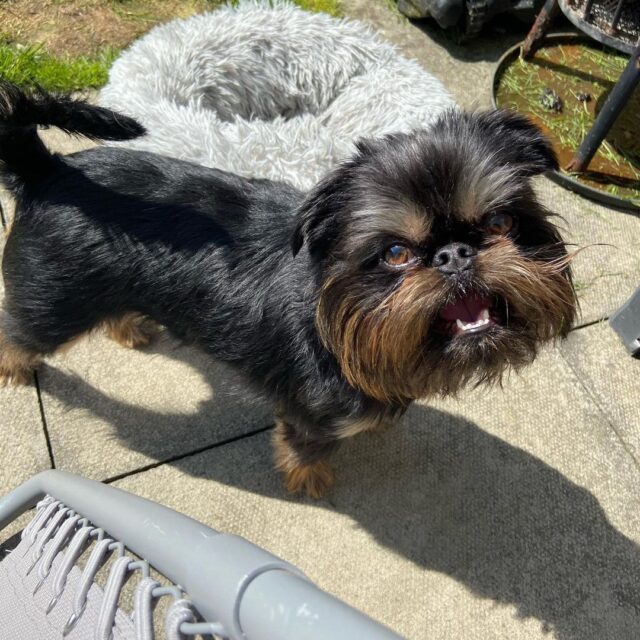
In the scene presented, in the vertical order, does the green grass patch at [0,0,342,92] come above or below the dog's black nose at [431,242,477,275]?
below

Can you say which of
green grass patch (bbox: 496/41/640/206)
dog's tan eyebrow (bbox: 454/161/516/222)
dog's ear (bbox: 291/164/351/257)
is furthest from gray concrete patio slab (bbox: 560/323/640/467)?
dog's ear (bbox: 291/164/351/257)

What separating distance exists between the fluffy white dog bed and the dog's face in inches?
59.8

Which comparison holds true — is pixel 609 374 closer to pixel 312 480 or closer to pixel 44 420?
pixel 312 480

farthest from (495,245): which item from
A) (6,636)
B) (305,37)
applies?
(305,37)

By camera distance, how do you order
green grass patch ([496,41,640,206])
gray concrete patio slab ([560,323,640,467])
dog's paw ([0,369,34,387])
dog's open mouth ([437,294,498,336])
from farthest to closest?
1. green grass patch ([496,41,640,206])
2. gray concrete patio slab ([560,323,640,467])
3. dog's paw ([0,369,34,387])
4. dog's open mouth ([437,294,498,336])

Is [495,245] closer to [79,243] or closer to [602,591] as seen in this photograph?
[79,243]

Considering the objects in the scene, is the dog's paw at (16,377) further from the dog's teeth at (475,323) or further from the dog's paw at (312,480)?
the dog's teeth at (475,323)

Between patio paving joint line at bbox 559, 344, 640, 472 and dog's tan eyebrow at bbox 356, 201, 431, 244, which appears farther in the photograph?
patio paving joint line at bbox 559, 344, 640, 472

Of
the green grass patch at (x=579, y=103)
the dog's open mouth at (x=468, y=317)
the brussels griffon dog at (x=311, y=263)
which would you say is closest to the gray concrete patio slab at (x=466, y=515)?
the brussels griffon dog at (x=311, y=263)

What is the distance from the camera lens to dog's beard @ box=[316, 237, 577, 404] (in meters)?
1.69

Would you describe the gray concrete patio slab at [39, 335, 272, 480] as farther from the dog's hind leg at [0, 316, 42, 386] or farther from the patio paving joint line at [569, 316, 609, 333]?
the patio paving joint line at [569, 316, 609, 333]

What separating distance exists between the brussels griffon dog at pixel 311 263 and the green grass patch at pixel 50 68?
1.90 meters

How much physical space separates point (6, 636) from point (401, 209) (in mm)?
1460

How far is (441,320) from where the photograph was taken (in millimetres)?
1827
